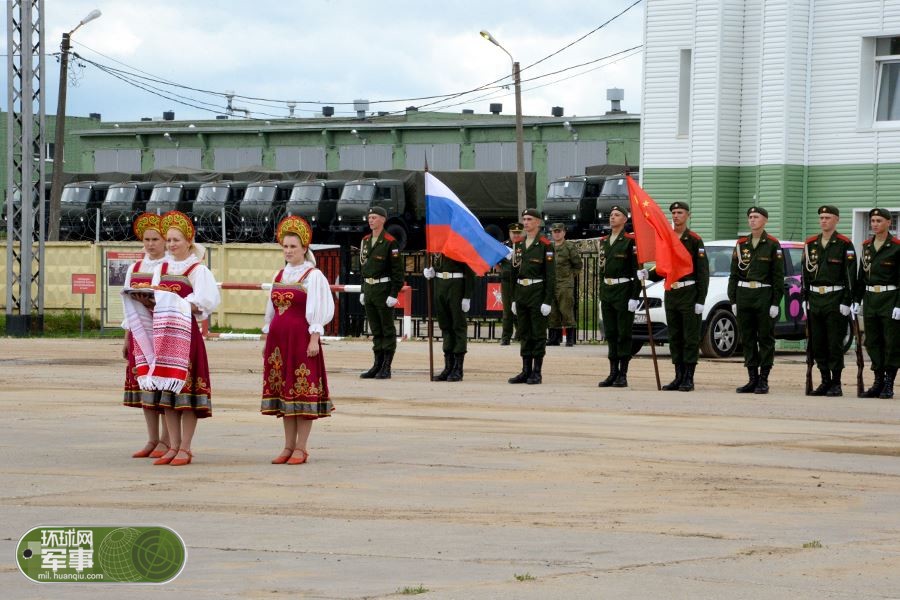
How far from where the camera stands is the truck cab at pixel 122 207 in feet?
186

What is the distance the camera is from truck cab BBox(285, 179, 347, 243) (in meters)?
54.1

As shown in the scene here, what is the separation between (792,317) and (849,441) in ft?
38.8

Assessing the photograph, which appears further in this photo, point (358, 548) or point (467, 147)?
point (467, 147)

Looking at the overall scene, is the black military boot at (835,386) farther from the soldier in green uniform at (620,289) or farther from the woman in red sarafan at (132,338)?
the woman in red sarafan at (132,338)

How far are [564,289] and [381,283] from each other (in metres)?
9.20

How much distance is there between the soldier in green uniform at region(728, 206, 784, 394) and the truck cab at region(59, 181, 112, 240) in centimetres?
4101

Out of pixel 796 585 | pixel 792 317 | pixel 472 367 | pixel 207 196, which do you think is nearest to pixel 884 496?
pixel 796 585

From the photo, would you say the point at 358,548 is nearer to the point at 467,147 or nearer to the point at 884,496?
the point at 884,496

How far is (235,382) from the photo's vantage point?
784 inches

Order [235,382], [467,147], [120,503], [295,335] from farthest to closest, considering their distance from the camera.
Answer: [467,147], [235,382], [295,335], [120,503]

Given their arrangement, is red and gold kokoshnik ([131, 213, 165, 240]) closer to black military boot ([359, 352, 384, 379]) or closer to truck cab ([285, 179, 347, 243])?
black military boot ([359, 352, 384, 379])

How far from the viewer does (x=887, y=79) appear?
29188 mm

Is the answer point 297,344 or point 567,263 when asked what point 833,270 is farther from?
point 567,263

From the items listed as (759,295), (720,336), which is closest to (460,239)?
(759,295)
